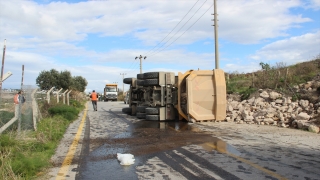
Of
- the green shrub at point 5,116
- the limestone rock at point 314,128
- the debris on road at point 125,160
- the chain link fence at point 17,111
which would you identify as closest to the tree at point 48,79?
the chain link fence at point 17,111

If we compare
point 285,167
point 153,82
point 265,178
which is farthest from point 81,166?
point 153,82

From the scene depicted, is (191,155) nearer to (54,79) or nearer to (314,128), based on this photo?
(314,128)

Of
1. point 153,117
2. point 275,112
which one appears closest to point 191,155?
point 153,117

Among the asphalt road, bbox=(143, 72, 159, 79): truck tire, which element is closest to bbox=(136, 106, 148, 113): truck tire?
bbox=(143, 72, 159, 79): truck tire

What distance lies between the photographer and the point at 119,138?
10.2 metres

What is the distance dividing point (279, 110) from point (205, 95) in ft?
11.0

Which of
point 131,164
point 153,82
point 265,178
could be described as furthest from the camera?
point 153,82

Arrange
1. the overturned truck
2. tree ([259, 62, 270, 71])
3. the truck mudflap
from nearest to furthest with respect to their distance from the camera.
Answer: the truck mudflap → the overturned truck → tree ([259, 62, 270, 71])

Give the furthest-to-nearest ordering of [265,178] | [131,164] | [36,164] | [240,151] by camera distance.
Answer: [240,151], [131,164], [36,164], [265,178]

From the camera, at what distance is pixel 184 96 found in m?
15.3

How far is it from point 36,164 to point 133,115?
1269 centimetres

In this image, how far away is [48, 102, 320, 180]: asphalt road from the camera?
19.5 ft

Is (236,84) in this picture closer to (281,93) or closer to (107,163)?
(281,93)

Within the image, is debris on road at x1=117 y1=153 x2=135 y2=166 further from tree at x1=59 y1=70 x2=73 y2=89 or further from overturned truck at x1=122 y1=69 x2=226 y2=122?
tree at x1=59 y1=70 x2=73 y2=89
